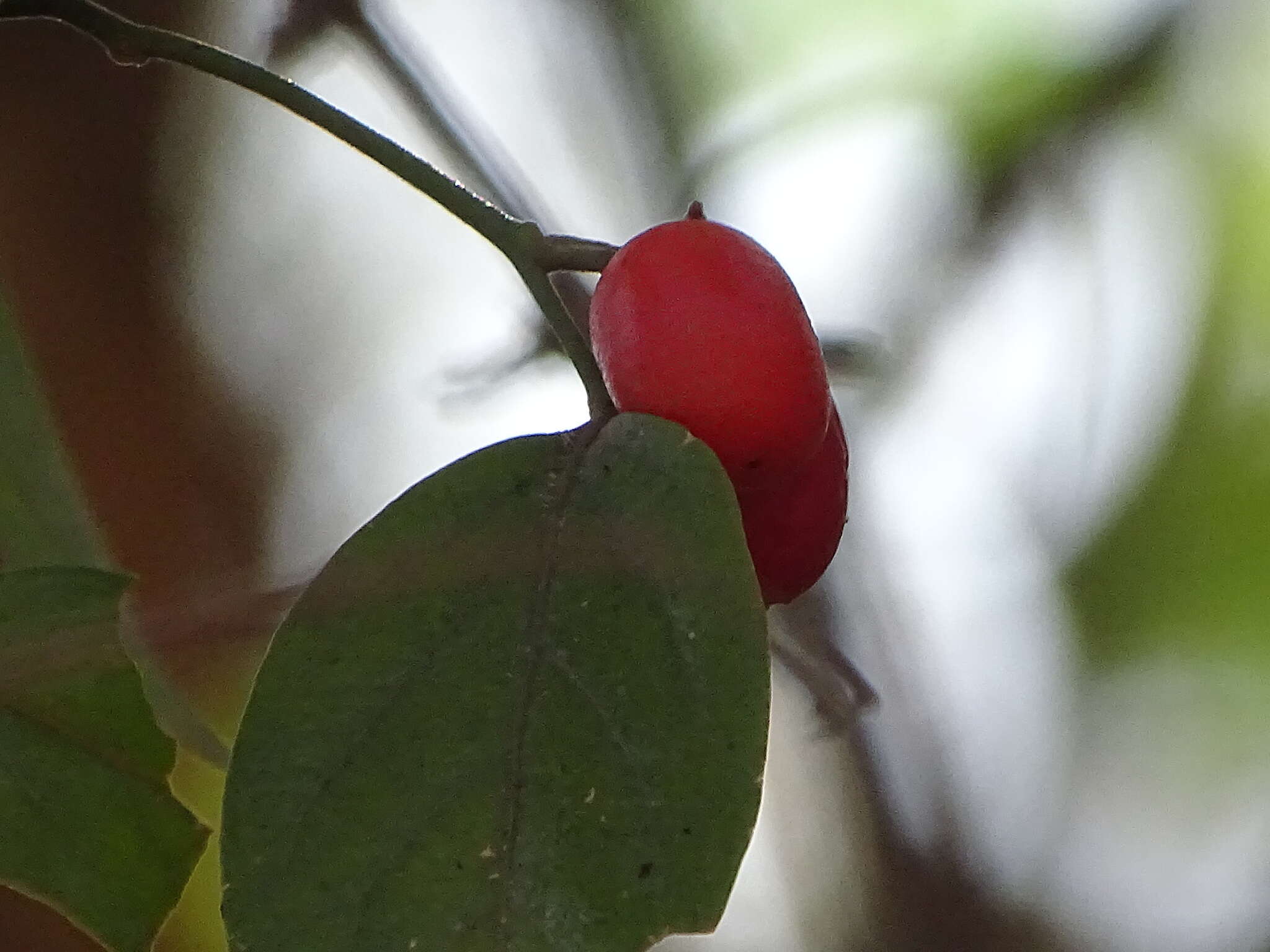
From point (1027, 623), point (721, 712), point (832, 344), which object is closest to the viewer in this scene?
point (721, 712)

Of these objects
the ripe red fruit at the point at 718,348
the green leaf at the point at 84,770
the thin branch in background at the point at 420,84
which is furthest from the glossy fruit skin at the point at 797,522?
the thin branch in background at the point at 420,84

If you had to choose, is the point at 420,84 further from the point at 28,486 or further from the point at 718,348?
the point at 718,348

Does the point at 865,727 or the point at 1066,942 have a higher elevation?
the point at 865,727

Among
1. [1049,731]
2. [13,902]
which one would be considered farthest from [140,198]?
[1049,731]

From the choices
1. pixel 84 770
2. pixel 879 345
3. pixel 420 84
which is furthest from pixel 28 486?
pixel 879 345

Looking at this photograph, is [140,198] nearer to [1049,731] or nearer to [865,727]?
[865,727]

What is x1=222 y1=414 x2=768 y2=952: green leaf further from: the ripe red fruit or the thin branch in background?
the thin branch in background
